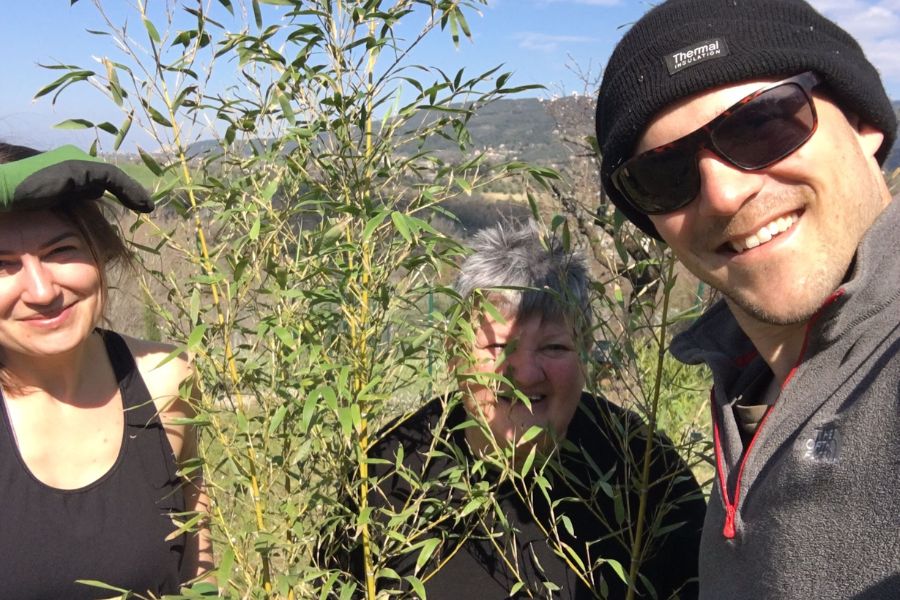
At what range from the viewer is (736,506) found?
1208mm

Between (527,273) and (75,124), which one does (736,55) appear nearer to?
(527,273)

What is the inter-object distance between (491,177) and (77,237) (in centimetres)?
103

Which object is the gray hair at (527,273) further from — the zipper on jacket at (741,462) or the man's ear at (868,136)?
the man's ear at (868,136)

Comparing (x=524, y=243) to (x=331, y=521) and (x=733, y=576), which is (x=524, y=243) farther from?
(x=733, y=576)

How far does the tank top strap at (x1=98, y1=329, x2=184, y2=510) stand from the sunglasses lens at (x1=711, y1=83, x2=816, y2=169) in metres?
1.56

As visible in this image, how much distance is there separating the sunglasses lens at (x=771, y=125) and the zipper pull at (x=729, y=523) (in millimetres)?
561

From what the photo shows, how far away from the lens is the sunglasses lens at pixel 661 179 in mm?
1286

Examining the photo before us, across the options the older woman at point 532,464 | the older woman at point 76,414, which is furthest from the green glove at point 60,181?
the older woman at point 532,464

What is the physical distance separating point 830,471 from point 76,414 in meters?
1.83

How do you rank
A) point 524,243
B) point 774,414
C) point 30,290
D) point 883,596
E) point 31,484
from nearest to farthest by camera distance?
point 883,596 → point 774,414 → point 30,290 → point 31,484 → point 524,243

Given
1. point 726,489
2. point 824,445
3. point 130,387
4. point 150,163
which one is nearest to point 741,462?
point 726,489

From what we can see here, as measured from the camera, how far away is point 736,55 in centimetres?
119

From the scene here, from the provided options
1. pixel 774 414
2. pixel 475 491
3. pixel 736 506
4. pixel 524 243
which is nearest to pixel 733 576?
pixel 736 506

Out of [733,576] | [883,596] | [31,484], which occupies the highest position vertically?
[31,484]
